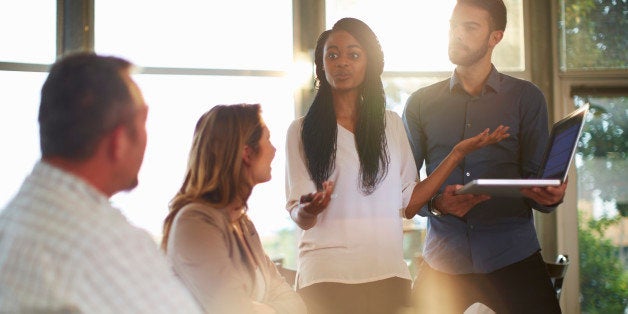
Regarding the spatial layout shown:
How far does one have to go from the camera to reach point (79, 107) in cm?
116

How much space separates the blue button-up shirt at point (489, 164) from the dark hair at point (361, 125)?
0.42m

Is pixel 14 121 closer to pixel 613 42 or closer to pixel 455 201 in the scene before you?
pixel 455 201

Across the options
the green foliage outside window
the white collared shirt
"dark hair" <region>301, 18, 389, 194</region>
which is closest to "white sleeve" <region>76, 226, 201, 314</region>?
the white collared shirt

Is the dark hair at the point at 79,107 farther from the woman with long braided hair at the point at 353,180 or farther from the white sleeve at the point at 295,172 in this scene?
the white sleeve at the point at 295,172

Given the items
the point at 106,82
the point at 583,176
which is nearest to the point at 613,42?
the point at 583,176

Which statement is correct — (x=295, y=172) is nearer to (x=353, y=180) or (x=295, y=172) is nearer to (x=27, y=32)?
(x=353, y=180)

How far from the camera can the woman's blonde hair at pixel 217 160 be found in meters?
2.11

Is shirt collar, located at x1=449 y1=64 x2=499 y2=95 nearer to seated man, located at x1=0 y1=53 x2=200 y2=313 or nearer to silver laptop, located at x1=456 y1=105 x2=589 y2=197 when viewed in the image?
silver laptop, located at x1=456 y1=105 x2=589 y2=197

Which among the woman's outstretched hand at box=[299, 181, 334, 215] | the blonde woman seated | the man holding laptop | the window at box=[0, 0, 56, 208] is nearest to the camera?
the blonde woman seated

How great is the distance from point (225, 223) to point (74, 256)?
1.04m

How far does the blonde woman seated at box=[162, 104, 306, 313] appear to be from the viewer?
1.94m

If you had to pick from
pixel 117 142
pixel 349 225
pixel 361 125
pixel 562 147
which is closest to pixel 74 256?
pixel 117 142

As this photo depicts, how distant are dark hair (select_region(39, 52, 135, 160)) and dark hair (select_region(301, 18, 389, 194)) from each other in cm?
152

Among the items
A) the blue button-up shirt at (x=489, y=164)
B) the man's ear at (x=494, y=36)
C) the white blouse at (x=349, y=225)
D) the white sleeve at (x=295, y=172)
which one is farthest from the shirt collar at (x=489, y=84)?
the white sleeve at (x=295, y=172)
